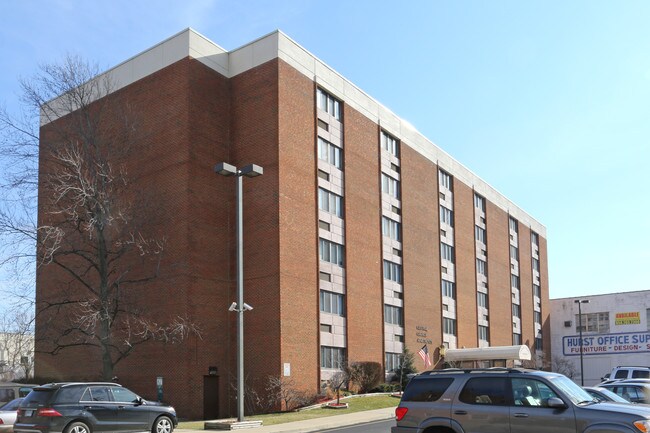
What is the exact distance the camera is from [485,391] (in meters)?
12.8

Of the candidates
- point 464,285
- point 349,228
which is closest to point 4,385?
point 349,228

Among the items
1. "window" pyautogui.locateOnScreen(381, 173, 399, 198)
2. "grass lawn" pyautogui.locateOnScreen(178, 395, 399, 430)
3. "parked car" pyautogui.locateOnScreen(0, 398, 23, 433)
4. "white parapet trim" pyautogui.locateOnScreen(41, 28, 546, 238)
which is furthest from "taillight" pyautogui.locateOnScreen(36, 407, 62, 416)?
"window" pyautogui.locateOnScreen(381, 173, 399, 198)

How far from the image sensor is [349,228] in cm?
4269

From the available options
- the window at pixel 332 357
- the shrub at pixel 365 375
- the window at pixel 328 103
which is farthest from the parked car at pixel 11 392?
the window at pixel 328 103

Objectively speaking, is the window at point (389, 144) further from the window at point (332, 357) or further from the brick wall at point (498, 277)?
the brick wall at point (498, 277)

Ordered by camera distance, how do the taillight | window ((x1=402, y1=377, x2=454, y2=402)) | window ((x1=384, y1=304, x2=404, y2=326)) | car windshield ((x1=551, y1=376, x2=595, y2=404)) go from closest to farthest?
car windshield ((x1=551, y1=376, x2=595, y2=404)) < window ((x1=402, y1=377, x2=454, y2=402)) < the taillight < window ((x1=384, y1=304, x2=404, y2=326))

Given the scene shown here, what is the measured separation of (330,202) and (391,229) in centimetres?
809

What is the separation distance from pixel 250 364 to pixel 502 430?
25.5m

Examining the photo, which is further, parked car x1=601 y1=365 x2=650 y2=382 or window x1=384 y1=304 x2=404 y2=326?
window x1=384 y1=304 x2=404 y2=326

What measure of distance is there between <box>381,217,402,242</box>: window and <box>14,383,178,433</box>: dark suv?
27.8 m

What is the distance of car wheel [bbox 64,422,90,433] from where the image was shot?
18.8 meters

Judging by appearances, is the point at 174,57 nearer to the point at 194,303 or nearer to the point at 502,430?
the point at 194,303

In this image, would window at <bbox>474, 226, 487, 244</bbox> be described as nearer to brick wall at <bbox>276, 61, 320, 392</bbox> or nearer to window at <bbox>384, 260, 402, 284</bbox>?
window at <bbox>384, 260, 402, 284</bbox>

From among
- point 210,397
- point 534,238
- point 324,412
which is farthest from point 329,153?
point 534,238
